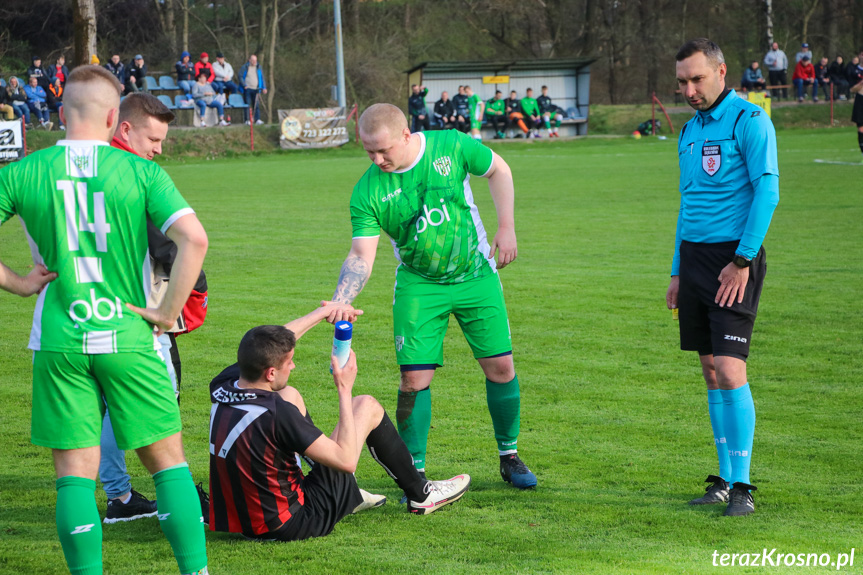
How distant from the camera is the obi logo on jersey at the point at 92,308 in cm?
331

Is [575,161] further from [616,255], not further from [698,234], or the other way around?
[698,234]

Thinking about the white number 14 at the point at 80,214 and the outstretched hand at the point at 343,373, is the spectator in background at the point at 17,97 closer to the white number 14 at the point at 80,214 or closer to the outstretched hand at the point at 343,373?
the outstretched hand at the point at 343,373

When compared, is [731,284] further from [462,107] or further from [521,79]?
[521,79]

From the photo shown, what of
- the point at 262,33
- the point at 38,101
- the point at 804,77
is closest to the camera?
the point at 38,101

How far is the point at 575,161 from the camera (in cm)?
2814

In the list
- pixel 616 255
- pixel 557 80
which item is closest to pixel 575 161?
pixel 557 80

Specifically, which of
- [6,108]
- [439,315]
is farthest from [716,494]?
[6,108]

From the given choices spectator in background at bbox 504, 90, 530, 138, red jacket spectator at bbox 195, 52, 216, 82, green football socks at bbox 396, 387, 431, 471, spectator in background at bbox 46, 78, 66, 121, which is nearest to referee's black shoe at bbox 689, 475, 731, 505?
green football socks at bbox 396, 387, 431, 471

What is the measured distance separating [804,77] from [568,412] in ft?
123

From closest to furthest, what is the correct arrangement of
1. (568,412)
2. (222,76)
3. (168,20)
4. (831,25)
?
1. (568,412)
2. (222,76)
3. (168,20)
4. (831,25)

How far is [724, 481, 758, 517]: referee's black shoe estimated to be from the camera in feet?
14.8

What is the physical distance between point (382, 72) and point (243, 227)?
32.6 metres

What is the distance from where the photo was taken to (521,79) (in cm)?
3962

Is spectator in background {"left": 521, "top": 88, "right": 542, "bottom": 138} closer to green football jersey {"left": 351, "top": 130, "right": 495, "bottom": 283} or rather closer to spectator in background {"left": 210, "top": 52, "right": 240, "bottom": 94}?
spectator in background {"left": 210, "top": 52, "right": 240, "bottom": 94}
